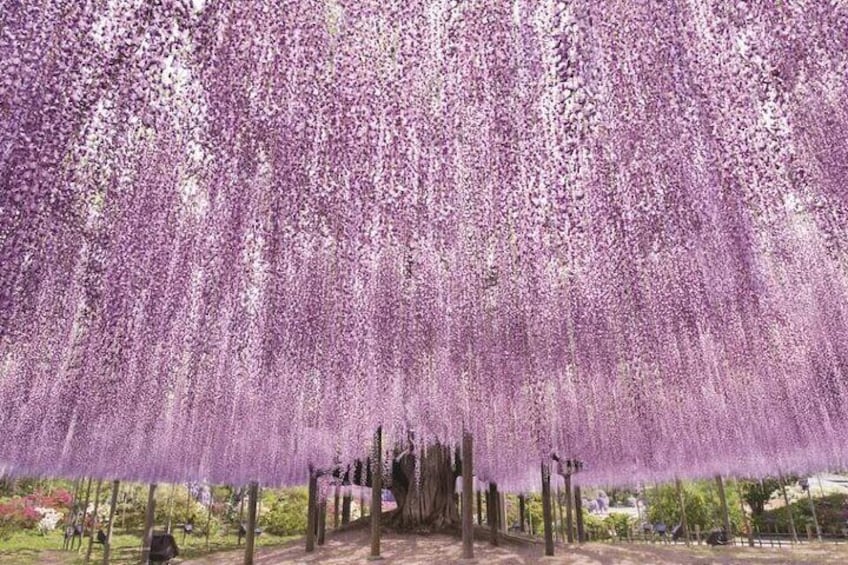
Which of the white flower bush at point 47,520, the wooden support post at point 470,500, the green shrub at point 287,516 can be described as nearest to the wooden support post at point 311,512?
the wooden support post at point 470,500

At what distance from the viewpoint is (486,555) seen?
1283 centimetres

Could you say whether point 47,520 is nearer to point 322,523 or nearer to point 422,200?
point 322,523

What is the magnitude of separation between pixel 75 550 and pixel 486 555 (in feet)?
51.5

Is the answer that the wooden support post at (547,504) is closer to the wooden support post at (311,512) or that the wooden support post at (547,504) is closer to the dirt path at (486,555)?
the dirt path at (486,555)

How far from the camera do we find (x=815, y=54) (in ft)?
15.4

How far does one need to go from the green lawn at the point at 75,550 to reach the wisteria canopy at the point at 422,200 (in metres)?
7.02

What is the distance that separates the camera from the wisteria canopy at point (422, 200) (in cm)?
497

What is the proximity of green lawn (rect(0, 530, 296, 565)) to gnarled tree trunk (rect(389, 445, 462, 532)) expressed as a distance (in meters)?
6.38

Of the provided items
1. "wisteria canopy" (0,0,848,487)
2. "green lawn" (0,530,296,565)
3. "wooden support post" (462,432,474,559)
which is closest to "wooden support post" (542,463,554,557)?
"wisteria canopy" (0,0,848,487)

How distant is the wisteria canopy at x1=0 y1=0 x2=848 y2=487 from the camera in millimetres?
4973

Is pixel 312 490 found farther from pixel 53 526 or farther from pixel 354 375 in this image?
pixel 53 526

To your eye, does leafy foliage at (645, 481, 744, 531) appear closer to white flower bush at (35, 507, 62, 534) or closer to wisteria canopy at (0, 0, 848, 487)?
wisteria canopy at (0, 0, 848, 487)

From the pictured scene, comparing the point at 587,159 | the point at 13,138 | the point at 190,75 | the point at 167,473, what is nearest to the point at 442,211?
the point at 587,159

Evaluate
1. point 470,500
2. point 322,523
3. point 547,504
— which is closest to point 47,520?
point 322,523
